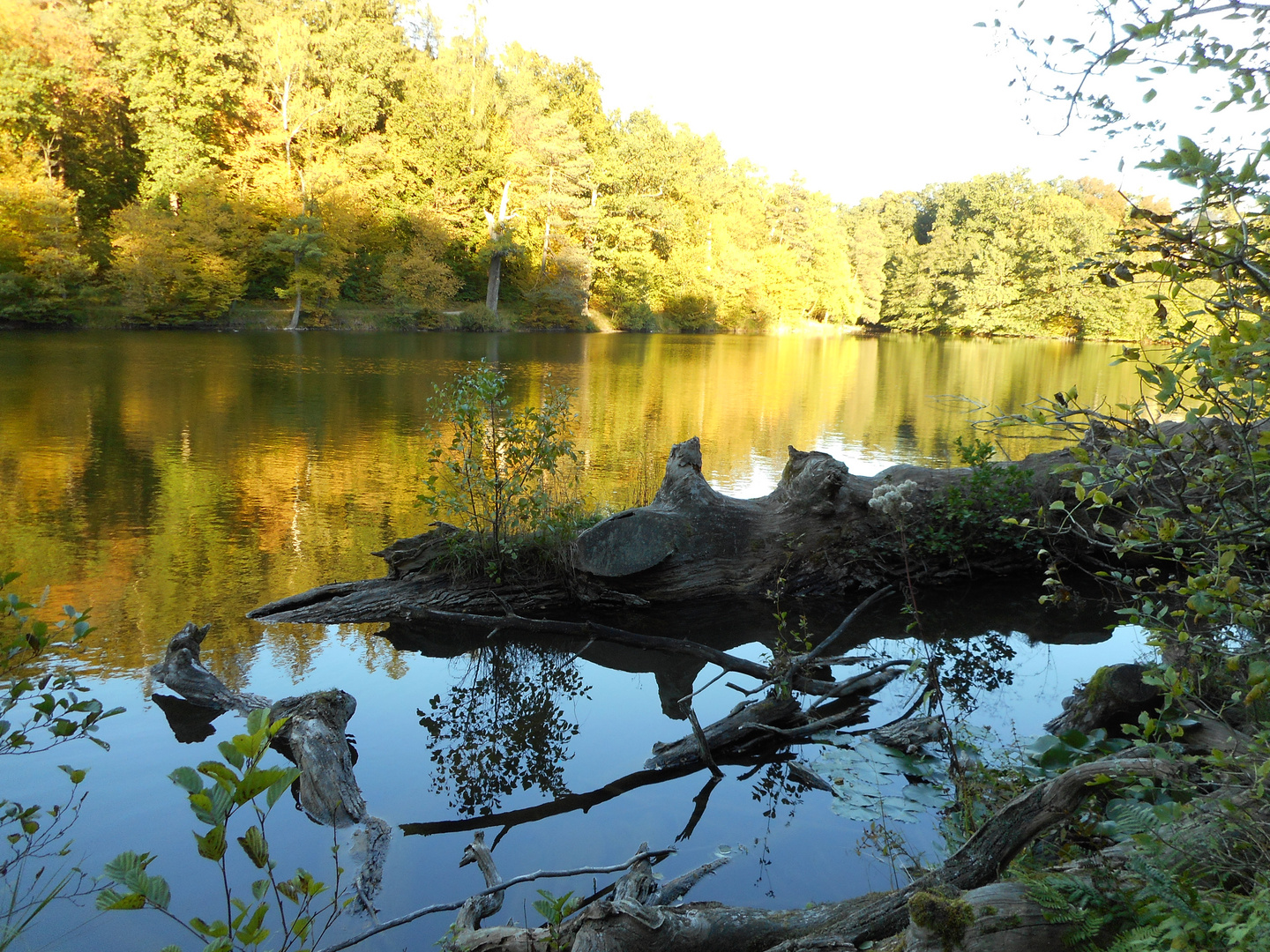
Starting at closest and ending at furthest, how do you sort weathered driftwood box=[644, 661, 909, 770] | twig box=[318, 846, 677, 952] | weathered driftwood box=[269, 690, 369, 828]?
twig box=[318, 846, 677, 952]
weathered driftwood box=[269, 690, 369, 828]
weathered driftwood box=[644, 661, 909, 770]

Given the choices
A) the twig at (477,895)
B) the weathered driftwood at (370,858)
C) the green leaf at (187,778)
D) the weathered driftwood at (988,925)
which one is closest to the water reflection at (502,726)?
the weathered driftwood at (370,858)

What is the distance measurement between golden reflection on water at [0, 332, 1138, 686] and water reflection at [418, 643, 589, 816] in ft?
2.30

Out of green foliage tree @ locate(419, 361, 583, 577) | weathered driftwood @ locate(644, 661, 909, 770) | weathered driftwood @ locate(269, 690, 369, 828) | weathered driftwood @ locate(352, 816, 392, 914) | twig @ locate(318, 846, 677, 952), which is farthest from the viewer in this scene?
green foliage tree @ locate(419, 361, 583, 577)

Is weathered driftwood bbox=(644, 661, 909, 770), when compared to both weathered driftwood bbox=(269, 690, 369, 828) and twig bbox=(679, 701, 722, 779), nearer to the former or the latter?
twig bbox=(679, 701, 722, 779)

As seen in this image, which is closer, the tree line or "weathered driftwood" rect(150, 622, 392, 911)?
"weathered driftwood" rect(150, 622, 392, 911)

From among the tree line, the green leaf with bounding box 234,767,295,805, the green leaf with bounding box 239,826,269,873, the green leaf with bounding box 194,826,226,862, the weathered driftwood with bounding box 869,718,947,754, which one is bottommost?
the weathered driftwood with bounding box 869,718,947,754

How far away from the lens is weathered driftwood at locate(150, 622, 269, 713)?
4.86 metres

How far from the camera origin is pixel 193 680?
495 centimetres

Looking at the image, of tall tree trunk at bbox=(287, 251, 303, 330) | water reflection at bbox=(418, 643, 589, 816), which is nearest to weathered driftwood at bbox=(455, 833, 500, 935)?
water reflection at bbox=(418, 643, 589, 816)

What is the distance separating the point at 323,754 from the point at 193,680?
4.63 ft

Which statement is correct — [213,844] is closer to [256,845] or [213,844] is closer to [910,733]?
[256,845]

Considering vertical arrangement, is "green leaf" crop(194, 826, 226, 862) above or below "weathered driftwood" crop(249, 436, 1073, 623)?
above

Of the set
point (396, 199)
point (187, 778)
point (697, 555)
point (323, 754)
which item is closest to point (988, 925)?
point (187, 778)

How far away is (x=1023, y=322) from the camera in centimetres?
5378
